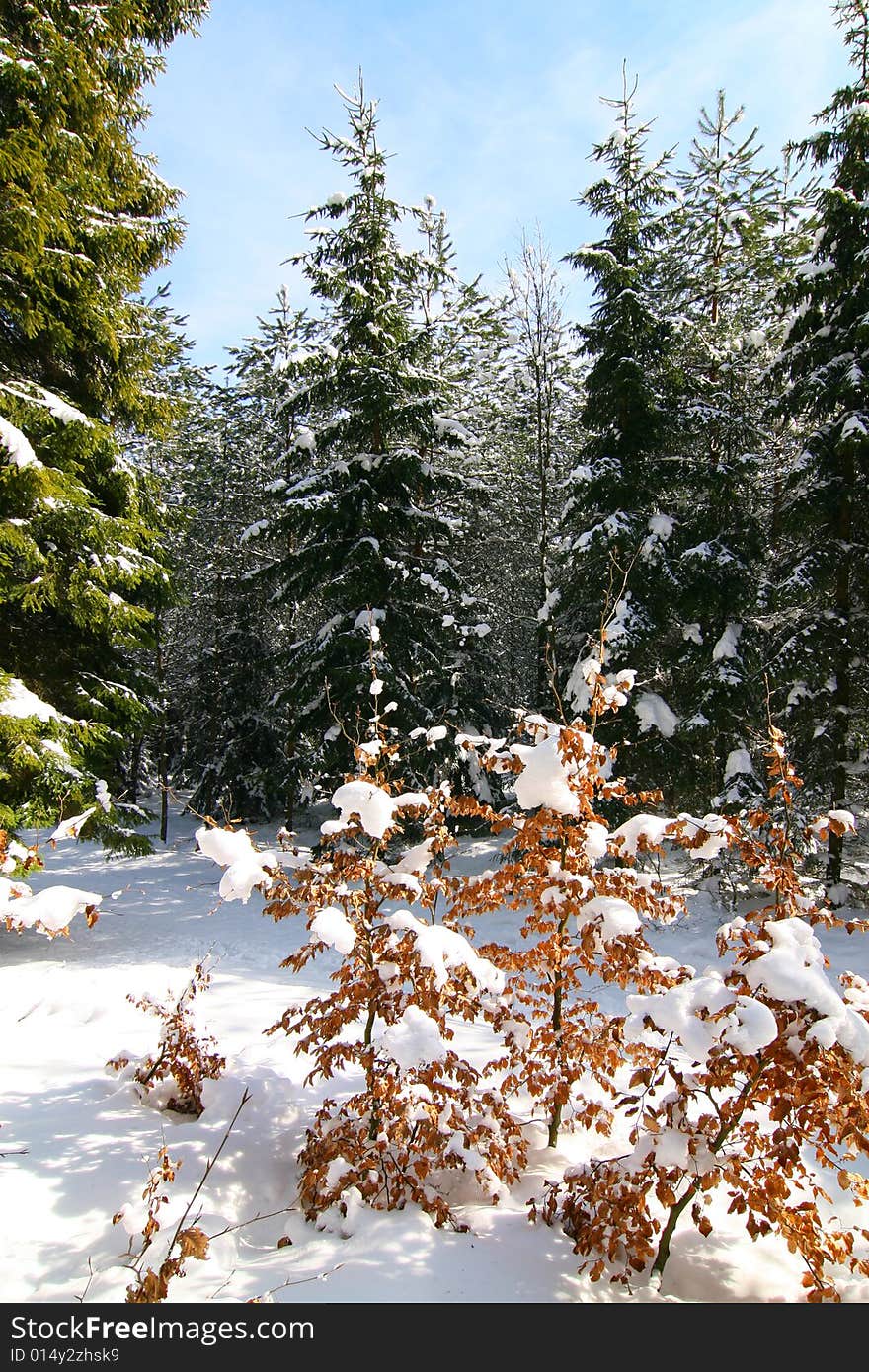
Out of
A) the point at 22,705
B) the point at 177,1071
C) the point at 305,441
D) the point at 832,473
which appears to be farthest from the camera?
the point at 305,441

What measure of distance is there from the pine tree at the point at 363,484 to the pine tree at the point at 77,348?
109 inches

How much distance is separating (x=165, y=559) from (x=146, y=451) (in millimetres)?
9583

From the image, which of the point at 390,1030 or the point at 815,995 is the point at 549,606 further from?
the point at 815,995

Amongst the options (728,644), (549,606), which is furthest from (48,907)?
(549,606)

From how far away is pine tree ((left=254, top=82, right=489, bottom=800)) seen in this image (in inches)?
468

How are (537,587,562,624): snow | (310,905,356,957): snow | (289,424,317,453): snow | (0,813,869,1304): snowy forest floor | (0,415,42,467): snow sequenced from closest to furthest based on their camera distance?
(0,813,869,1304): snowy forest floor → (310,905,356,957): snow → (0,415,42,467): snow → (289,424,317,453): snow → (537,587,562,624): snow

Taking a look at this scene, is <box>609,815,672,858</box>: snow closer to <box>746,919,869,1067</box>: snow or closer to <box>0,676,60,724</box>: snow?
<box>746,919,869,1067</box>: snow

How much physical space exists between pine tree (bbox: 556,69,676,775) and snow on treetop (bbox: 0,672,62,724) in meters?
7.25

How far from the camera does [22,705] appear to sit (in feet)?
25.5

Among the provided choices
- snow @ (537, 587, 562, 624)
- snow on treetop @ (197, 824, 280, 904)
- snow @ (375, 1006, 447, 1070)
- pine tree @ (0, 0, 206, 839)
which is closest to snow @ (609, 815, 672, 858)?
snow @ (375, 1006, 447, 1070)

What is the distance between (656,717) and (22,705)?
8.70m

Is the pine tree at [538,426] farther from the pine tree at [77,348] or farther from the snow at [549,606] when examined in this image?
the pine tree at [77,348]

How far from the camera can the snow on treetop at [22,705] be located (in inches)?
302
